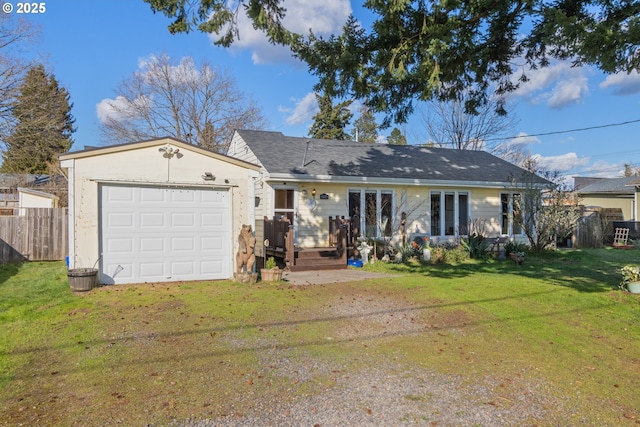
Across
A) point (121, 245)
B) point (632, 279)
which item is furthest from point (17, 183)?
point (632, 279)

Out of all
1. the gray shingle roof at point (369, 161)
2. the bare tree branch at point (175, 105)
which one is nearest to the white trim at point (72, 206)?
the gray shingle roof at point (369, 161)

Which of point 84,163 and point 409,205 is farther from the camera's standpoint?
point 409,205

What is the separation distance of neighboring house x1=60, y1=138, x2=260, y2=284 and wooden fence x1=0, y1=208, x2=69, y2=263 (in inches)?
251

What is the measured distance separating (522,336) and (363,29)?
576 centimetres

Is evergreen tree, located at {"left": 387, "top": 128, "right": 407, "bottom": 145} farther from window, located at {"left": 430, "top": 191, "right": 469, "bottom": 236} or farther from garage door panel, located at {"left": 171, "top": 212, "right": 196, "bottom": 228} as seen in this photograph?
garage door panel, located at {"left": 171, "top": 212, "right": 196, "bottom": 228}

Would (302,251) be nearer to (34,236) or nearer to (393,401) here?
(393,401)

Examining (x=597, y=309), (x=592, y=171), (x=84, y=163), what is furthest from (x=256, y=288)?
(x=592, y=171)

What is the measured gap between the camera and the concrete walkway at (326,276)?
10188 mm

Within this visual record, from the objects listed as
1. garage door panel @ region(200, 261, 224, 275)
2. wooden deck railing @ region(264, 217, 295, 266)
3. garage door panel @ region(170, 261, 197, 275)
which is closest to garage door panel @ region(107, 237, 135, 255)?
garage door panel @ region(170, 261, 197, 275)

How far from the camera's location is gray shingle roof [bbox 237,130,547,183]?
14406 millimetres

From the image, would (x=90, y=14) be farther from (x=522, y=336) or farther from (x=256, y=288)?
(x=522, y=336)

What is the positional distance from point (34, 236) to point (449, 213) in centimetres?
1468

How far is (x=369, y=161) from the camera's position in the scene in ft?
53.5

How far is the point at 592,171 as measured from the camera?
51469mm
